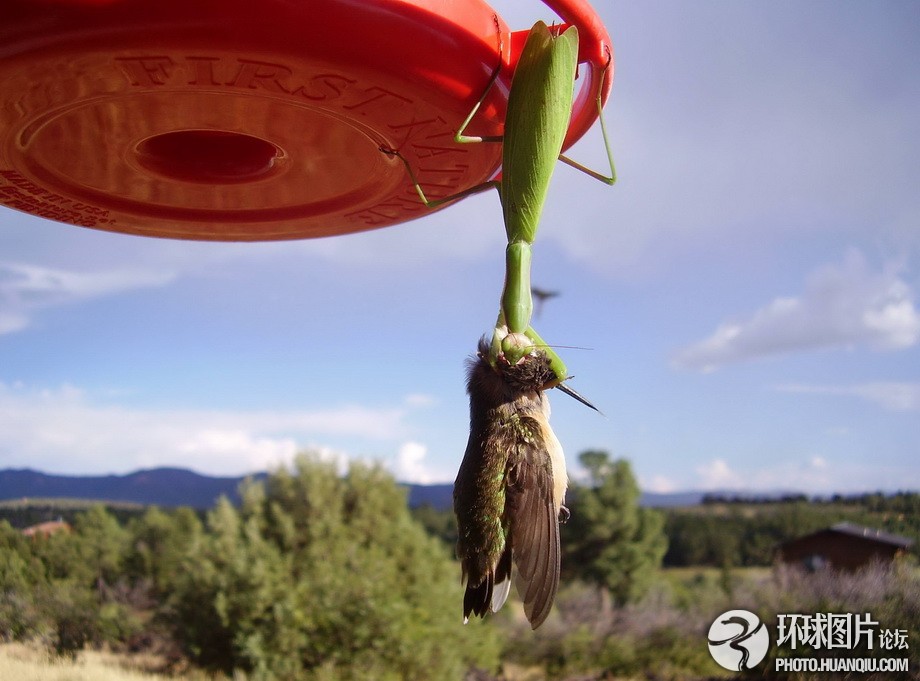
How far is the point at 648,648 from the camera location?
1692cm

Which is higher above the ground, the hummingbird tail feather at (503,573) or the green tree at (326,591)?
the hummingbird tail feather at (503,573)

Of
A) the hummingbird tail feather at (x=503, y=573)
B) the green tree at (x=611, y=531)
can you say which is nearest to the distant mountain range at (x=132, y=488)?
the hummingbird tail feather at (x=503, y=573)

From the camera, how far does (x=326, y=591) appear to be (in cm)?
1450

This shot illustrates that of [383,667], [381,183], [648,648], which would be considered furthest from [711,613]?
[381,183]

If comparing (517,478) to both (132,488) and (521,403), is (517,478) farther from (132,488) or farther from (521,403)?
(132,488)

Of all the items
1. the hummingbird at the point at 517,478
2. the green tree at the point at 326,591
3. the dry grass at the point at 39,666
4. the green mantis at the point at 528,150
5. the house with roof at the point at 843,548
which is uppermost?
the green mantis at the point at 528,150

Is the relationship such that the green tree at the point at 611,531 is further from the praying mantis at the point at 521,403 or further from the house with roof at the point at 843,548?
the praying mantis at the point at 521,403

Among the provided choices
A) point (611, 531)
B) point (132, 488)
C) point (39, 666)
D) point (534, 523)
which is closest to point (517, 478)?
point (534, 523)

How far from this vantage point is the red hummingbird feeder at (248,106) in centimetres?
170

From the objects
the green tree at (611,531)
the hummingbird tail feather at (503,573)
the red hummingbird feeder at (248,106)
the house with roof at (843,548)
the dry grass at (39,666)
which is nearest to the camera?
the red hummingbird feeder at (248,106)

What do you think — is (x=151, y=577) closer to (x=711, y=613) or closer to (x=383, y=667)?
(x=383, y=667)

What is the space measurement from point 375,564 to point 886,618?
9505mm

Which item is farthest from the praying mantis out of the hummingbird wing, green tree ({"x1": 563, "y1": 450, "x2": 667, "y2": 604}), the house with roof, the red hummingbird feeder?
green tree ({"x1": 563, "y1": 450, "x2": 667, "y2": 604})

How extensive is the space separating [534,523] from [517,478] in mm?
135
